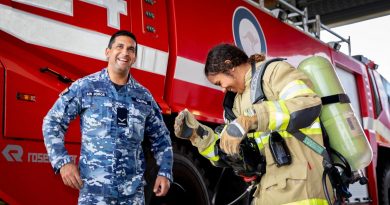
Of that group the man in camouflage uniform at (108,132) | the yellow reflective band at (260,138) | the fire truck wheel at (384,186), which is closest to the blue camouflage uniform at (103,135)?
the man in camouflage uniform at (108,132)

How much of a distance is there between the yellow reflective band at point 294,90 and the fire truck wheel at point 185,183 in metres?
1.29

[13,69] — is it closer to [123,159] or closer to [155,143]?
[123,159]

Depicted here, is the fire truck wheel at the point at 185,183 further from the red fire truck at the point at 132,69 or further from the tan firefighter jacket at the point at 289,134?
the tan firefighter jacket at the point at 289,134

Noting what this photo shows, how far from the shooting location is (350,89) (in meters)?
6.27

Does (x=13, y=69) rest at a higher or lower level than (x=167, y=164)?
higher

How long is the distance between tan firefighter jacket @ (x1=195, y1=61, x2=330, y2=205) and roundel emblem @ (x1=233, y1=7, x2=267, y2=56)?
1873mm

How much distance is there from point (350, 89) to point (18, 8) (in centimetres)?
Answer: 500

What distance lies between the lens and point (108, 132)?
223 centimetres

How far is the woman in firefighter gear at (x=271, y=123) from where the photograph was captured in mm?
1905

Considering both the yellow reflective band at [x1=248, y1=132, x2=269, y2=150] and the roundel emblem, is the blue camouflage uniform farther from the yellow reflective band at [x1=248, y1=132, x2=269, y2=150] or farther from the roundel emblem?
the roundel emblem

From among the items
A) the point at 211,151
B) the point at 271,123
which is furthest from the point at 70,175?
the point at 271,123

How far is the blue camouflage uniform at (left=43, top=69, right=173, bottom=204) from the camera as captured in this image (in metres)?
2.15

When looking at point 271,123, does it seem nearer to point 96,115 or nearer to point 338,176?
point 338,176

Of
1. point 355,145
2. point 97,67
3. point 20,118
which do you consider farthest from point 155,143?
point 355,145
